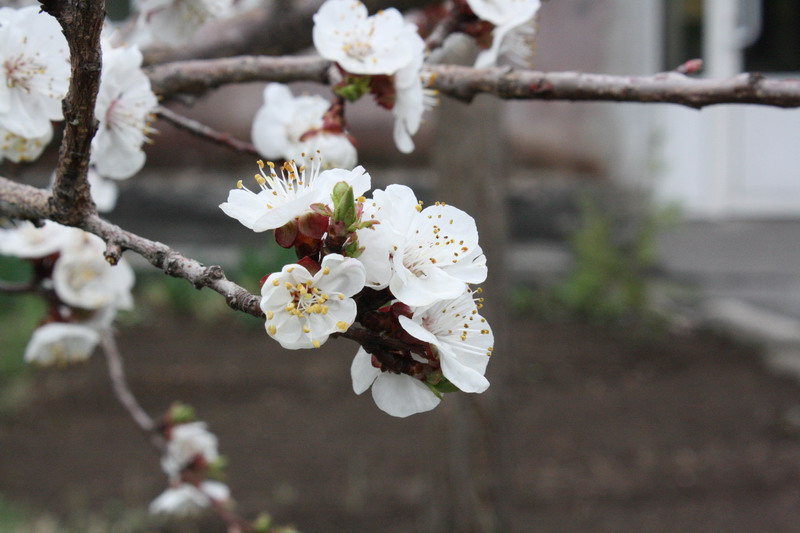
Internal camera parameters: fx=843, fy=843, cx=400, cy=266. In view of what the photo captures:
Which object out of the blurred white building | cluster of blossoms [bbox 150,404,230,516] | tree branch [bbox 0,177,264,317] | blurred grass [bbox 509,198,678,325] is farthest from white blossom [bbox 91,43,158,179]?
the blurred white building

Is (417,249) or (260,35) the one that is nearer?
(417,249)

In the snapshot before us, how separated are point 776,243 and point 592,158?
1.60 m

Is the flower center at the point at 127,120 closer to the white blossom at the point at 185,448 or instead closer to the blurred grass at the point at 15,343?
the white blossom at the point at 185,448

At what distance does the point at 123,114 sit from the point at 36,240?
52 centimetres

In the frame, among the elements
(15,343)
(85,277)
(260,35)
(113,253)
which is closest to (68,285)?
(85,277)

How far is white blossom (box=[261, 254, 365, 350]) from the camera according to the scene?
0.74 metres

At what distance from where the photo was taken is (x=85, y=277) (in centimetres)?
158

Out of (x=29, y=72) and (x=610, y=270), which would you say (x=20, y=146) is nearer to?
(x=29, y=72)

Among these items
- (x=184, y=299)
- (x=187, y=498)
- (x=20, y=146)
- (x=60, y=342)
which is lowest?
(x=184, y=299)

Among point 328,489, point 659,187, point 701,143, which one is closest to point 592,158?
point 659,187

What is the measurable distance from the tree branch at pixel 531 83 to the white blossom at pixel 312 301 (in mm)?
603

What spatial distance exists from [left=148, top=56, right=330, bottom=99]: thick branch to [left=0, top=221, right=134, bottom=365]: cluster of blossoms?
385mm

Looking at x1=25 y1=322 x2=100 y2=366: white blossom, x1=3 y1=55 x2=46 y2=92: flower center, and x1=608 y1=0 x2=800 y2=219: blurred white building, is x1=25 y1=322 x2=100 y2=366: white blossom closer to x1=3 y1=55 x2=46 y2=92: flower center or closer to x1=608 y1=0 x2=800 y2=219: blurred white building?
x1=3 y1=55 x2=46 y2=92: flower center

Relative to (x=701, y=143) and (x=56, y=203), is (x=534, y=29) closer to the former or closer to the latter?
(x=56, y=203)
